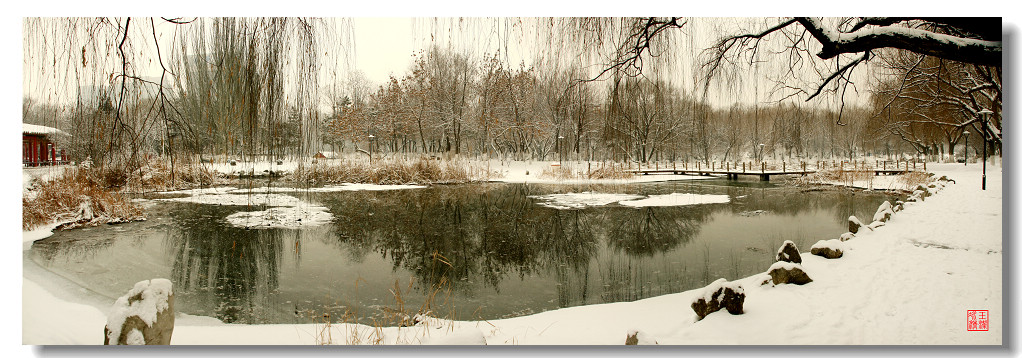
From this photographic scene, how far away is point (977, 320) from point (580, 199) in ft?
24.2

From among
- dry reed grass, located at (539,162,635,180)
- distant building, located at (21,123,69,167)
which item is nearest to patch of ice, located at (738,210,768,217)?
dry reed grass, located at (539,162,635,180)

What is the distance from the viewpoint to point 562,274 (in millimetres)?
3961

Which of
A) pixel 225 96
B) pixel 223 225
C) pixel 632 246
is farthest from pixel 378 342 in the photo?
A: pixel 223 225

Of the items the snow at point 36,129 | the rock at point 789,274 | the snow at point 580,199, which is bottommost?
the rock at point 789,274

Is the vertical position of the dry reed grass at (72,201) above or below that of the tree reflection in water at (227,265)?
above

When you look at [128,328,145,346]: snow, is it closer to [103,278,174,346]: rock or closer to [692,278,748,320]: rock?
[103,278,174,346]: rock

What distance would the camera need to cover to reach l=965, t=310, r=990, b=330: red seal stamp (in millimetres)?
2473

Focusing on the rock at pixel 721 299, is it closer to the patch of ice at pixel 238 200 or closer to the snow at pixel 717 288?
the snow at pixel 717 288

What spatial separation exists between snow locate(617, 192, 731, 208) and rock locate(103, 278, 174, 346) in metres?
7.76

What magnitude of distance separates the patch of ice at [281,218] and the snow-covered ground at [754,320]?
3311 millimetres

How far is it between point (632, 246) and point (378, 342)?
338 centimetres

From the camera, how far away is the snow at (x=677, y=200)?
29.4 feet

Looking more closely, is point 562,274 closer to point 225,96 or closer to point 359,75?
point 359,75

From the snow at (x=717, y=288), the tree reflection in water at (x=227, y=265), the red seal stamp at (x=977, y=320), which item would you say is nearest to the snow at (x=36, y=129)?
the tree reflection in water at (x=227, y=265)
